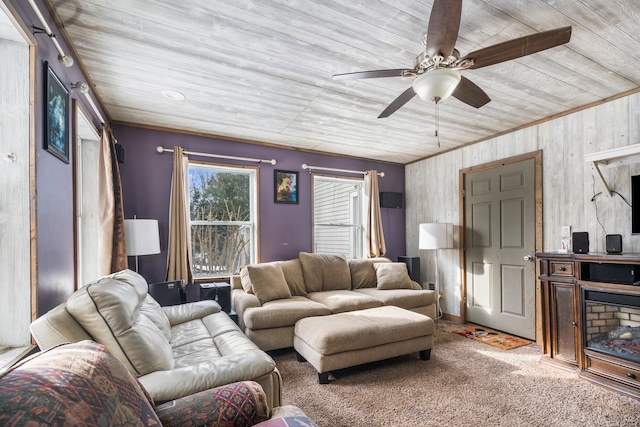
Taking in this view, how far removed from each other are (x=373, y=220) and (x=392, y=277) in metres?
1.03

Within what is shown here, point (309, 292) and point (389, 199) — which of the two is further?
point (389, 199)

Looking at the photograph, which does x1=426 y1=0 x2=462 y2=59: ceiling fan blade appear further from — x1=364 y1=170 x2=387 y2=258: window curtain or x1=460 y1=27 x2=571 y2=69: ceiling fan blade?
x1=364 y1=170 x2=387 y2=258: window curtain

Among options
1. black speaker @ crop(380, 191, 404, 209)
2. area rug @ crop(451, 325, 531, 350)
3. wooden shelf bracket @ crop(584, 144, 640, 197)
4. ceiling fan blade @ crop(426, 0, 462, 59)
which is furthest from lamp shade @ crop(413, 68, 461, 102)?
black speaker @ crop(380, 191, 404, 209)

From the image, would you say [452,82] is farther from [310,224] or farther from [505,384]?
[310,224]

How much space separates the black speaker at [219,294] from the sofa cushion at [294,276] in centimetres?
71

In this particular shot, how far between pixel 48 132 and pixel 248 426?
170 cm

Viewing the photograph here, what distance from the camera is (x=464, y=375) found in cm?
264

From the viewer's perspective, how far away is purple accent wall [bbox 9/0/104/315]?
4.86 feet

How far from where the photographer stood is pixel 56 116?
172 cm

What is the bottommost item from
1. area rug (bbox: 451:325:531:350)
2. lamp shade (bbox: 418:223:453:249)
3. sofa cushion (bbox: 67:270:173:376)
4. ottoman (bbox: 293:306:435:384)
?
area rug (bbox: 451:325:531:350)

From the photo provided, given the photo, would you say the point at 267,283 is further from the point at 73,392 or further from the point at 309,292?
the point at 73,392

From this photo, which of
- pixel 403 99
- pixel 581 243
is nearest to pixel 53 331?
pixel 403 99

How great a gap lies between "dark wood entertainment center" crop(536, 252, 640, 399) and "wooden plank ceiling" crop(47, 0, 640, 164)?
1.49 metres

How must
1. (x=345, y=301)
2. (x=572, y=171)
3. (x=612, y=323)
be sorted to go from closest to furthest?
1. (x=612, y=323)
2. (x=572, y=171)
3. (x=345, y=301)
